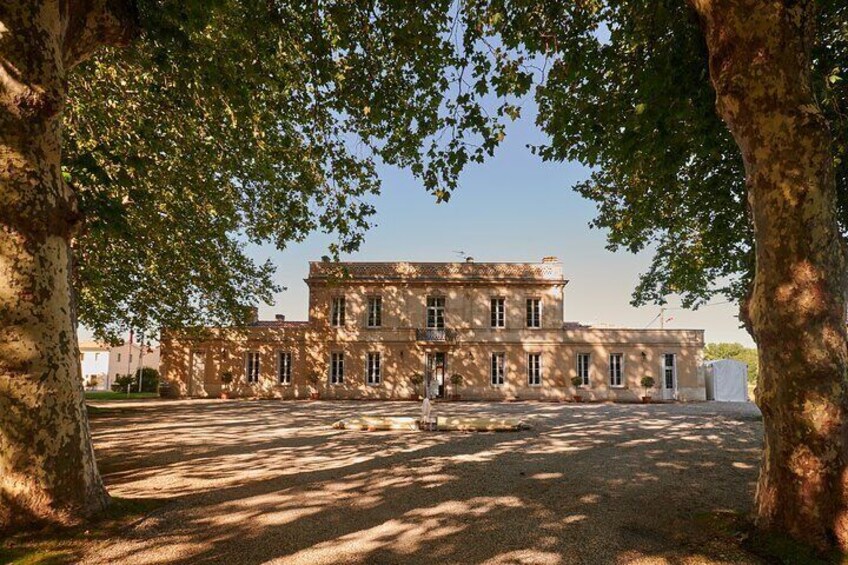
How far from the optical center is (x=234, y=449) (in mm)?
8492

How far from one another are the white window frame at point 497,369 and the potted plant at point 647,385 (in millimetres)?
7276

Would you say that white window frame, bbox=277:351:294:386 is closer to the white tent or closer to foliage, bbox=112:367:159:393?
foliage, bbox=112:367:159:393

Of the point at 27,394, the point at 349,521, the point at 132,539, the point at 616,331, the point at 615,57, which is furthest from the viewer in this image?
the point at 616,331

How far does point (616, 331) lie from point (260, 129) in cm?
2247

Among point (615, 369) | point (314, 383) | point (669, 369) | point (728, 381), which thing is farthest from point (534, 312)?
point (314, 383)

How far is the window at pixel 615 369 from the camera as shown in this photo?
24.6m

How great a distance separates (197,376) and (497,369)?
16.6 meters

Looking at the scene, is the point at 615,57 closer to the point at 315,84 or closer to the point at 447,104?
the point at 447,104

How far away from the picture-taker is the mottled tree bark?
3.58m

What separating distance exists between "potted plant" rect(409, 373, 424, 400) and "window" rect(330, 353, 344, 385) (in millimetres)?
3923

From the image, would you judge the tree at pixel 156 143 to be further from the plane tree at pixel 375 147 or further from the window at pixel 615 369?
the window at pixel 615 369

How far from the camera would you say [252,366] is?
25547 millimetres

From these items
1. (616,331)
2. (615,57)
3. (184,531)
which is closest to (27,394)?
(184,531)

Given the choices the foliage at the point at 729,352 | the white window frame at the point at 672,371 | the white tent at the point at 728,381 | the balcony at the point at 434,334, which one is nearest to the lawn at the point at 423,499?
the balcony at the point at 434,334
